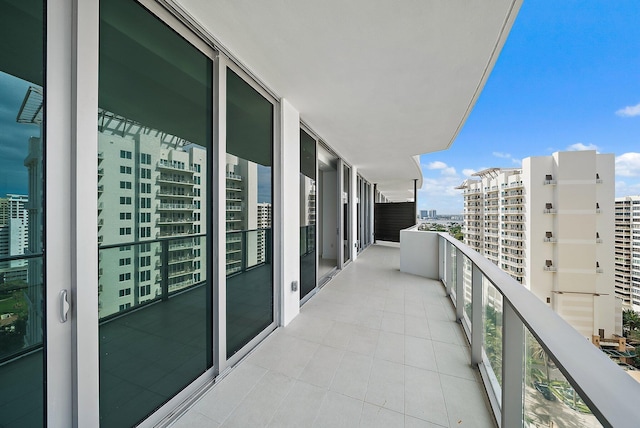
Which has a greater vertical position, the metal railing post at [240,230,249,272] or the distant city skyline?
the distant city skyline

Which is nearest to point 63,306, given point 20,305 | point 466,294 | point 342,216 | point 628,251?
point 20,305

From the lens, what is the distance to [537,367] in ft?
3.67

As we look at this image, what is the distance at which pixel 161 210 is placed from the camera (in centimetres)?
162

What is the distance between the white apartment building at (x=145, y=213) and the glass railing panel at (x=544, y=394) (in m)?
2.08

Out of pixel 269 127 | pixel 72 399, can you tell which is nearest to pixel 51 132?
pixel 72 399

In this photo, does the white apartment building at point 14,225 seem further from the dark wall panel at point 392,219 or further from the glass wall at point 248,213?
the dark wall panel at point 392,219

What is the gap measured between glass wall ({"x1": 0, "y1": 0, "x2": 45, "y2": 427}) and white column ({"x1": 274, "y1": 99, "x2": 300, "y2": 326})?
6.70 ft

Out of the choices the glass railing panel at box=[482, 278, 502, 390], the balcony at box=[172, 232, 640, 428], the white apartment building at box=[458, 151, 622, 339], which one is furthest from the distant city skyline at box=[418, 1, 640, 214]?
Result: the glass railing panel at box=[482, 278, 502, 390]

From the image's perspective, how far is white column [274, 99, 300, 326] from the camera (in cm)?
298

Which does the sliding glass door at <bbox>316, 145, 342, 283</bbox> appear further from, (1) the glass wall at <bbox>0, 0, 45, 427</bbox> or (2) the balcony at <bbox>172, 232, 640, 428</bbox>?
(1) the glass wall at <bbox>0, 0, 45, 427</bbox>

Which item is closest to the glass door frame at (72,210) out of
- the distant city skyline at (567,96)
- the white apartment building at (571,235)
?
the white apartment building at (571,235)

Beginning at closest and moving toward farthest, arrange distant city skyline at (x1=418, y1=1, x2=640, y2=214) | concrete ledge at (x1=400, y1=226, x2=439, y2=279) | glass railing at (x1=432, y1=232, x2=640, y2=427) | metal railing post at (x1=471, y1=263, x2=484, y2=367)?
glass railing at (x1=432, y1=232, x2=640, y2=427)
metal railing post at (x1=471, y1=263, x2=484, y2=367)
concrete ledge at (x1=400, y1=226, x2=439, y2=279)
distant city skyline at (x1=418, y1=1, x2=640, y2=214)

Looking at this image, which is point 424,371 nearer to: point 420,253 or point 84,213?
point 84,213

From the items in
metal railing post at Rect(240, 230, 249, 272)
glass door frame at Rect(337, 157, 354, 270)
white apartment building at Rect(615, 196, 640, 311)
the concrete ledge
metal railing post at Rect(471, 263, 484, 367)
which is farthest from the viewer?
white apartment building at Rect(615, 196, 640, 311)
